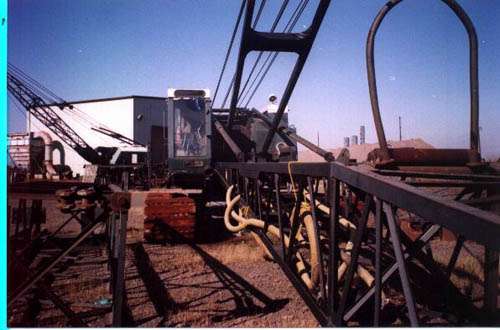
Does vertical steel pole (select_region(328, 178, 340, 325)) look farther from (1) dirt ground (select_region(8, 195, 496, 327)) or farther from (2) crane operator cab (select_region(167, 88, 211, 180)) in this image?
(2) crane operator cab (select_region(167, 88, 211, 180))

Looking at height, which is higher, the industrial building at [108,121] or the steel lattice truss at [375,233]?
the industrial building at [108,121]

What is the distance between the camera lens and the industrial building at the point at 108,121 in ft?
99.4

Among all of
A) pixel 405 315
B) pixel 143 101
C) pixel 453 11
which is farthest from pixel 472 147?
pixel 143 101

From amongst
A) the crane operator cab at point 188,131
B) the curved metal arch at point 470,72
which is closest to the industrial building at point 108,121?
the crane operator cab at point 188,131

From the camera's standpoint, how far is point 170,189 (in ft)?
30.5

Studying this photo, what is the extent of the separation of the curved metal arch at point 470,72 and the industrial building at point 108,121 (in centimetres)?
2880

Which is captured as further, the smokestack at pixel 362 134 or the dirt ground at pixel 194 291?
the smokestack at pixel 362 134

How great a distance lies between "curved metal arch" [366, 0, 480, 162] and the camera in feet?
8.74

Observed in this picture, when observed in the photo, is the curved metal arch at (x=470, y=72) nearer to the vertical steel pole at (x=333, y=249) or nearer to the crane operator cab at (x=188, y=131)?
the vertical steel pole at (x=333, y=249)

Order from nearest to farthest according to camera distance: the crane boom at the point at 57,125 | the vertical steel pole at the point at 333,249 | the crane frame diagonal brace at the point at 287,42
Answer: the vertical steel pole at the point at 333,249 → the crane frame diagonal brace at the point at 287,42 → the crane boom at the point at 57,125

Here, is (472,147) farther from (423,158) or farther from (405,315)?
(405,315)

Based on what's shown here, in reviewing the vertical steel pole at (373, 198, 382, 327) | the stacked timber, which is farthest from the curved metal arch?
the stacked timber

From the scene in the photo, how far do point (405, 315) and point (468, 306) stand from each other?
128 centimetres
